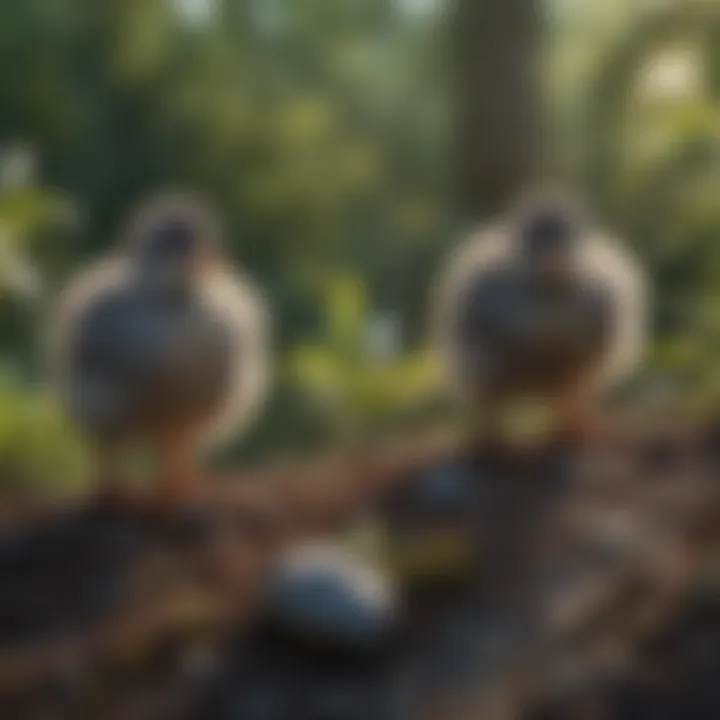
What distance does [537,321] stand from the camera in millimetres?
3555

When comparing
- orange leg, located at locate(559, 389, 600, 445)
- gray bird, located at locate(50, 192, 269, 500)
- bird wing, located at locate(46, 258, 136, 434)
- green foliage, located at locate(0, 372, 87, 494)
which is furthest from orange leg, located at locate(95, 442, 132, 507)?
orange leg, located at locate(559, 389, 600, 445)

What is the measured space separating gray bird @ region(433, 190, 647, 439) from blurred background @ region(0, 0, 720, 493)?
1.10 feet

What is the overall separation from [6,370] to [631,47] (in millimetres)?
1750

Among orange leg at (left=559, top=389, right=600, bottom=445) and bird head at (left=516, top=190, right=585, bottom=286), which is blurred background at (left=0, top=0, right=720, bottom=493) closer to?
orange leg at (left=559, top=389, right=600, bottom=445)

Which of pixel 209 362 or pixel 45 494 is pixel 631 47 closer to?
pixel 209 362

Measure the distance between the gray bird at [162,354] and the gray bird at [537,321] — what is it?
0.45m

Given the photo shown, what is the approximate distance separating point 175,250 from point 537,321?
2.54 ft

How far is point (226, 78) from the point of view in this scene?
539cm

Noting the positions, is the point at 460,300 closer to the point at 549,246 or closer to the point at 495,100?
the point at 549,246

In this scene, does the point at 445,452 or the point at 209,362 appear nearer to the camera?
the point at 209,362

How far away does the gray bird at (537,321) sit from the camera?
11.6ft

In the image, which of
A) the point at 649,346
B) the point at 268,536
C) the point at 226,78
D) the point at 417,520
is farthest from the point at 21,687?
the point at 226,78

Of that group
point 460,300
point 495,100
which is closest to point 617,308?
point 460,300

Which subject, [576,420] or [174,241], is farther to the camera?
[576,420]
